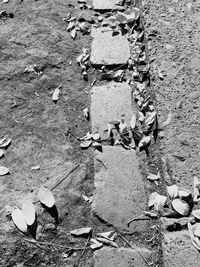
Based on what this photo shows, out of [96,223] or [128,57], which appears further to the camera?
[128,57]

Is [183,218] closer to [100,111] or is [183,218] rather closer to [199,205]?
[199,205]

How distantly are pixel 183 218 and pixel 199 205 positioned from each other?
0.10 m

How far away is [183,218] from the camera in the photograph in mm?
1739

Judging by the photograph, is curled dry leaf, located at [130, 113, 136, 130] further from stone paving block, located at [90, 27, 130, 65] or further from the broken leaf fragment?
the broken leaf fragment

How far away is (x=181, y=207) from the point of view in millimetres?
1763

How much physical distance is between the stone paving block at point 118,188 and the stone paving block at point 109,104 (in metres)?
0.16

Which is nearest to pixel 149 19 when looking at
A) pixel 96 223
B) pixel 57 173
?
pixel 57 173

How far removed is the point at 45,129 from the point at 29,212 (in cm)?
47

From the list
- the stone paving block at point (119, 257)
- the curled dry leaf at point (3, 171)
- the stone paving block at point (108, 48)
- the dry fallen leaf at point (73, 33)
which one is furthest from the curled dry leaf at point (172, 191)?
the dry fallen leaf at point (73, 33)

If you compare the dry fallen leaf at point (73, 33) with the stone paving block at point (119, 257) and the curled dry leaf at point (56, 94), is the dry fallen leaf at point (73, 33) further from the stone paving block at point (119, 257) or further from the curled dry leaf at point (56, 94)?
the stone paving block at point (119, 257)

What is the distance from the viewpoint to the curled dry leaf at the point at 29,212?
176cm

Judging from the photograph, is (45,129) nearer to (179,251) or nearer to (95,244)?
(95,244)

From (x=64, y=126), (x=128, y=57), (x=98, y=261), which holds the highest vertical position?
(x=128, y=57)

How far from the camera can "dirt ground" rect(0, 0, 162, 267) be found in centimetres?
171
